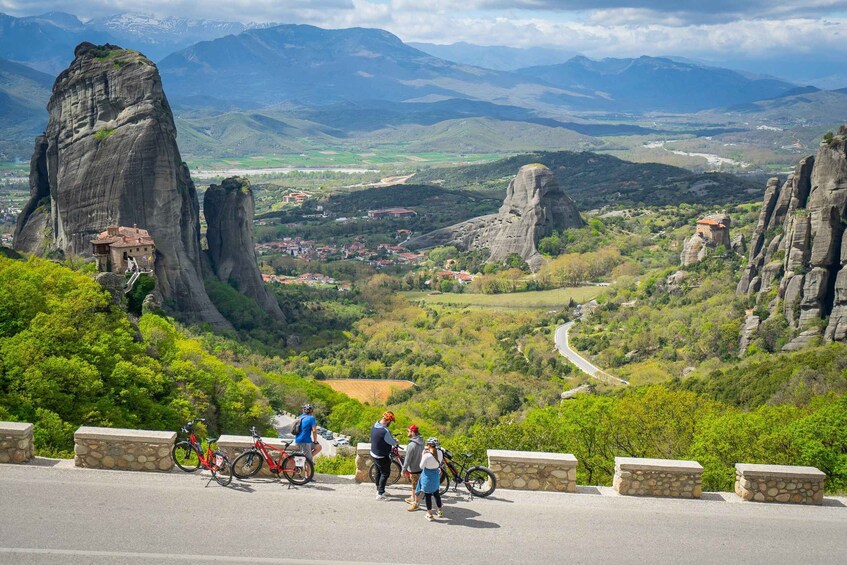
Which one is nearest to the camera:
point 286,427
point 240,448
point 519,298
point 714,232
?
point 240,448

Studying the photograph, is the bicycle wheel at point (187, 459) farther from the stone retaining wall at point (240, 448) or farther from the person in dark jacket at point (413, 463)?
the person in dark jacket at point (413, 463)

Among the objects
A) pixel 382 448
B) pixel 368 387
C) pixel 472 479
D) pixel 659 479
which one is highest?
pixel 382 448

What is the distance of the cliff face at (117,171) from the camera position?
60125 millimetres

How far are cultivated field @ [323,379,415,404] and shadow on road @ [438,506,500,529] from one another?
132 ft

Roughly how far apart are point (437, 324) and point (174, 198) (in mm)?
28461

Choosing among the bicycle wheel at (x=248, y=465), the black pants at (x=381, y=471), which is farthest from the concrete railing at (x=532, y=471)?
the bicycle wheel at (x=248, y=465)

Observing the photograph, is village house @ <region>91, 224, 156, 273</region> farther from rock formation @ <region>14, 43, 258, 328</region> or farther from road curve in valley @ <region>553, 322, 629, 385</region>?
road curve in valley @ <region>553, 322, 629, 385</region>

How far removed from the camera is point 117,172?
60.0 metres

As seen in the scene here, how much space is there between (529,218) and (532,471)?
103 meters

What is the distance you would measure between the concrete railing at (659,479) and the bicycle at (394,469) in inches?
170

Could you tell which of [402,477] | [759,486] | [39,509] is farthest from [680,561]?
[39,509]

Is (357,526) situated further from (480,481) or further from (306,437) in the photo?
(480,481)

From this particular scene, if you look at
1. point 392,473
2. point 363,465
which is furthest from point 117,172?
point 392,473

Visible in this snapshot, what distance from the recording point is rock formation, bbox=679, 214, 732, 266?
87.0 meters
